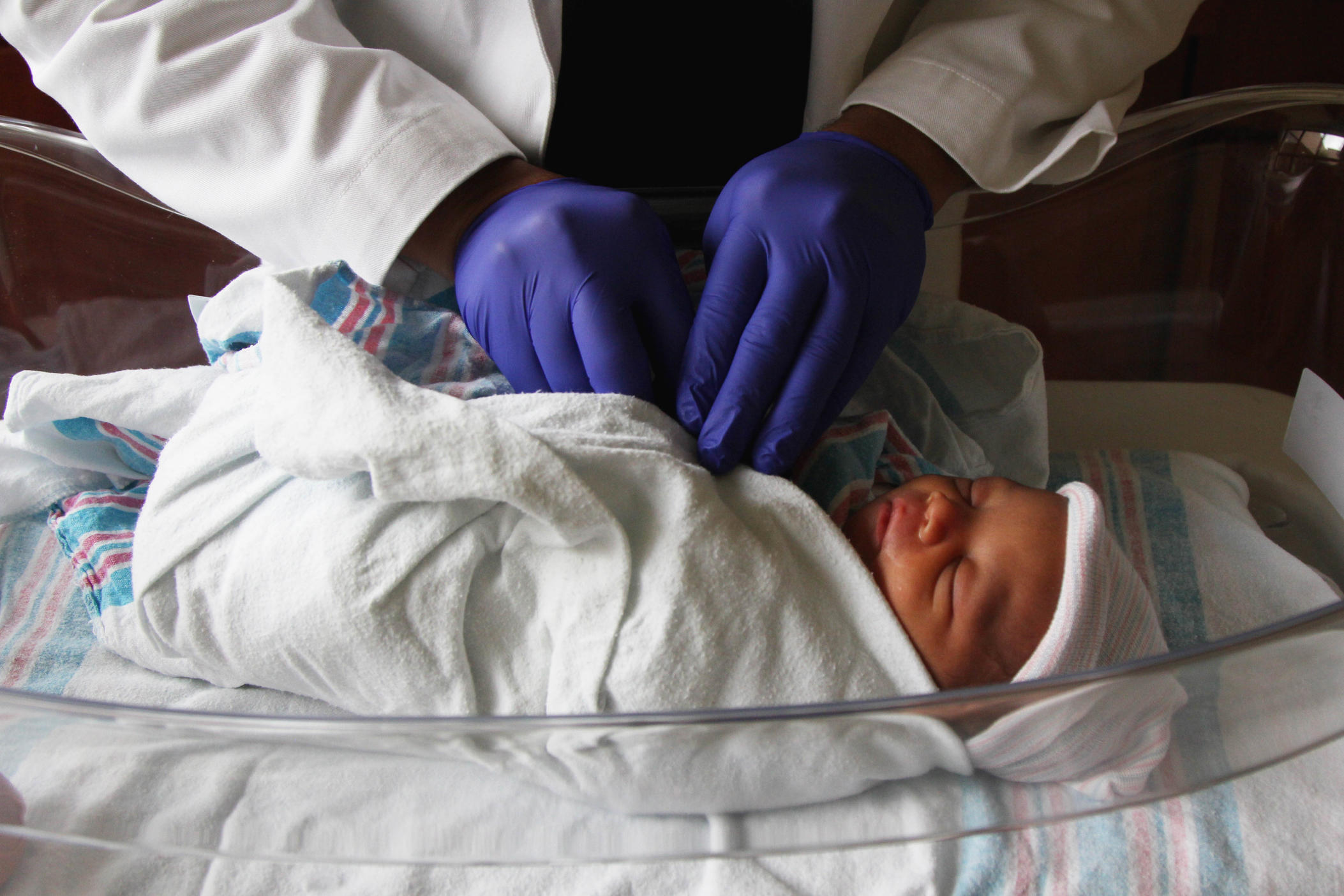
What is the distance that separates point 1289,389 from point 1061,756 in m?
0.62

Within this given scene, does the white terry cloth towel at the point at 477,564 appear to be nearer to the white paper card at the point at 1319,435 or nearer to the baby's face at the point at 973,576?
the baby's face at the point at 973,576

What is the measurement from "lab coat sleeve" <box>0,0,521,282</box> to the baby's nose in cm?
43

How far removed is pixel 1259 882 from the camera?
0.65 meters

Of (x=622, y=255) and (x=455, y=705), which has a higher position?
(x=622, y=255)

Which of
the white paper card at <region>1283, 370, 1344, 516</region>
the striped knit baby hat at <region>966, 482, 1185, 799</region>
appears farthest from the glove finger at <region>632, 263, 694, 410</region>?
the white paper card at <region>1283, 370, 1344, 516</region>

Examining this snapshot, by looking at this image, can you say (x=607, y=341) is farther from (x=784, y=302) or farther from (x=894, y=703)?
(x=894, y=703)

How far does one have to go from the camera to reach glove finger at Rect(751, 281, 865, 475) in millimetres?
761

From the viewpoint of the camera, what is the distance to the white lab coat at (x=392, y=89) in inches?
31.0

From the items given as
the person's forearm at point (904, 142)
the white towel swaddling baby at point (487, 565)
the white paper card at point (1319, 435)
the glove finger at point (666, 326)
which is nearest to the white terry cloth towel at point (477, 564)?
the white towel swaddling baby at point (487, 565)

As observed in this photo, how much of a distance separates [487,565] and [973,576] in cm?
33

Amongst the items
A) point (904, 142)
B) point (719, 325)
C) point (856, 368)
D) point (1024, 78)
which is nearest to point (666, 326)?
point (719, 325)

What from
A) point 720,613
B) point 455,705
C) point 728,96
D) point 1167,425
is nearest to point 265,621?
point 455,705

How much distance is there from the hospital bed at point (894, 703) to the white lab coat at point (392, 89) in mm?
133

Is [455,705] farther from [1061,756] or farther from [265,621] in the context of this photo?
[1061,756]
